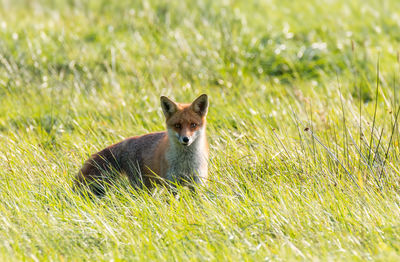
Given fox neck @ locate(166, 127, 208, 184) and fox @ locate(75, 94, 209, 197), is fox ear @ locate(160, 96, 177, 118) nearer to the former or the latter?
fox @ locate(75, 94, 209, 197)

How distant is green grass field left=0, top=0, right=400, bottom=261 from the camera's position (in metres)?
4.17

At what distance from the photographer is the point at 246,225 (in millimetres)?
4309

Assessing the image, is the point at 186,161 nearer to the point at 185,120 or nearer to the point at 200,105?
the point at 185,120

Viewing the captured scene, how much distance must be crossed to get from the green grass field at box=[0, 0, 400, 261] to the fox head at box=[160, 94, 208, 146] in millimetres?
374

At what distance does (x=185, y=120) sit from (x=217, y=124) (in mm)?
1290

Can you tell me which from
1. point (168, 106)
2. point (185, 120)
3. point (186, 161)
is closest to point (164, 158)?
point (186, 161)

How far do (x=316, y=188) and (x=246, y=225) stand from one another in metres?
0.91

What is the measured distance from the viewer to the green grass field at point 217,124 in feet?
13.7

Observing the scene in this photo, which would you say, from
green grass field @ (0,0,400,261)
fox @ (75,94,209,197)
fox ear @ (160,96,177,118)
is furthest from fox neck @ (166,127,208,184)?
fox ear @ (160,96,177,118)

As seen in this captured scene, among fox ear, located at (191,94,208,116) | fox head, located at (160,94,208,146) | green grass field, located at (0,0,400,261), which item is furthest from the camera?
fox ear, located at (191,94,208,116)

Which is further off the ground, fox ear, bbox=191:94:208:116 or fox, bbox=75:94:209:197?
fox ear, bbox=191:94:208:116

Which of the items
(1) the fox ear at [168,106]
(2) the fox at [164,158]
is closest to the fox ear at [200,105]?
(2) the fox at [164,158]

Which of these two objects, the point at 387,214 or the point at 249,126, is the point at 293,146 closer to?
the point at 249,126

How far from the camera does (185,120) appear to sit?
19.1 feet
